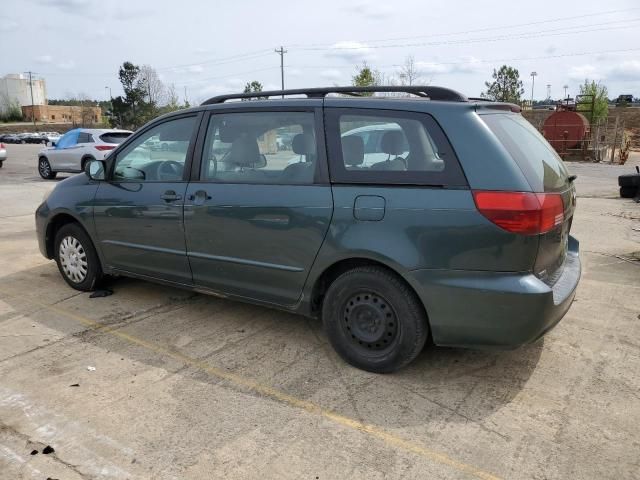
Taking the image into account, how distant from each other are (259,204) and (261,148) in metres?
0.45

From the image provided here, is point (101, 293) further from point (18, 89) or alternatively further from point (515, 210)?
point (18, 89)

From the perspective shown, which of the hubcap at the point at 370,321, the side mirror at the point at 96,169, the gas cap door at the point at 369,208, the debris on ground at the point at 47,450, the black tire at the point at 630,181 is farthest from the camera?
the black tire at the point at 630,181

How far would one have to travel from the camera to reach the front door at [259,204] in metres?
3.67

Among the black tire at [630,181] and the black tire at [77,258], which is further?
the black tire at [630,181]

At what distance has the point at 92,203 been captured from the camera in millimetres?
4938

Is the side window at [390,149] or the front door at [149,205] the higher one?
the side window at [390,149]

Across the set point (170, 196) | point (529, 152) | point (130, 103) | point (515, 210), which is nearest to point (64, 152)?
point (170, 196)

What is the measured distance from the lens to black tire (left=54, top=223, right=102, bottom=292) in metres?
5.12

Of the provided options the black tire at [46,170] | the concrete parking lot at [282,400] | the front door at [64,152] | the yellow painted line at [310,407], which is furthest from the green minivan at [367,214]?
the black tire at [46,170]

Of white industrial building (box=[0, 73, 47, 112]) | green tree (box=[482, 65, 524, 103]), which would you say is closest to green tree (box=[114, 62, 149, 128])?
green tree (box=[482, 65, 524, 103])

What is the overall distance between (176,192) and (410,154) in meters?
1.93

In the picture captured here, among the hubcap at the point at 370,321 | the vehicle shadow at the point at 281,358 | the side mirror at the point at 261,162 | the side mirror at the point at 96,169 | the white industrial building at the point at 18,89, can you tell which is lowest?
the vehicle shadow at the point at 281,358

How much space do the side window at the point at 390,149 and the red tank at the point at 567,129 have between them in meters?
27.2

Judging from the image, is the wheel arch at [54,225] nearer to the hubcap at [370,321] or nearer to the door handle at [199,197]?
the door handle at [199,197]
